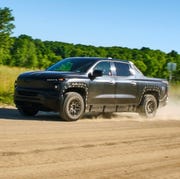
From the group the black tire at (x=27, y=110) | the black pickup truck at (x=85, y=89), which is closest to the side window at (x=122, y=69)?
the black pickup truck at (x=85, y=89)

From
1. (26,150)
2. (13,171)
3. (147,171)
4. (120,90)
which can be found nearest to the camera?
(13,171)

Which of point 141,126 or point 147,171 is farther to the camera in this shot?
point 141,126

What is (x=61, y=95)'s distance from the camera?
43.4 feet

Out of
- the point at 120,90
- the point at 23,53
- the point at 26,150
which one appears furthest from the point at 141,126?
the point at 23,53

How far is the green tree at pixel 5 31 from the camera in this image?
259 ft

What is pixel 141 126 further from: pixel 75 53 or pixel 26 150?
pixel 75 53

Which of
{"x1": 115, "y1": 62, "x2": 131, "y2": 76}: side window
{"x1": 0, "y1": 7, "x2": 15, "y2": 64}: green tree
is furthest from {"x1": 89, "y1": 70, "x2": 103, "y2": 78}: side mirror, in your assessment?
{"x1": 0, "y1": 7, "x2": 15, "y2": 64}: green tree

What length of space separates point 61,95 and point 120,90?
7.79 ft

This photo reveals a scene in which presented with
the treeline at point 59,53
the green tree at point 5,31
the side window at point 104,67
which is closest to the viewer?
the side window at point 104,67

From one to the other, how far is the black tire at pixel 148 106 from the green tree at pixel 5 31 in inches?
2472

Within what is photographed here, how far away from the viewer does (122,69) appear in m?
15.3

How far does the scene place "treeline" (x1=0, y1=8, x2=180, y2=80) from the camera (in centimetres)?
9776

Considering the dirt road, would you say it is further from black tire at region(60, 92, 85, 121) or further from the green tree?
the green tree

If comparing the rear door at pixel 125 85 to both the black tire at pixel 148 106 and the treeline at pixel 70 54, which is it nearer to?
the black tire at pixel 148 106
